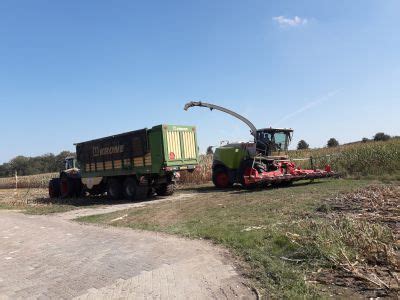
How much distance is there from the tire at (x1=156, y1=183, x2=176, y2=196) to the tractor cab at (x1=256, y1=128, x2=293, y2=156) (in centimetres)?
424

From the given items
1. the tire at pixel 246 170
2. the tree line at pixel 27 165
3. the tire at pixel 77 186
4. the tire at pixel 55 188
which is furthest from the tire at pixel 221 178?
the tree line at pixel 27 165

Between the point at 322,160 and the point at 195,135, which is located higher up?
the point at 195,135

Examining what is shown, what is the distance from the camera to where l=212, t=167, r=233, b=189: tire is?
20984 mm

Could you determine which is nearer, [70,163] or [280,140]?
[280,140]

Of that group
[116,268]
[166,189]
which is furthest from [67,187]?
[116,268]

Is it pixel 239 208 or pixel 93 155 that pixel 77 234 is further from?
pixel 93 155

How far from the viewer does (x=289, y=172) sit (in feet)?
61.9

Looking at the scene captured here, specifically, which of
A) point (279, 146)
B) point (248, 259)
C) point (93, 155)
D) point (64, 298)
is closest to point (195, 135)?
point (279, 146)

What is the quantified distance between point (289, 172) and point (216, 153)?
4.01 m

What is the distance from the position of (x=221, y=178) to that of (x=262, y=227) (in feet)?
40.3

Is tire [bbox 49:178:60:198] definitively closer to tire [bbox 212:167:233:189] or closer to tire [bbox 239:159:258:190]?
tire [bbox 212:167:233:189]

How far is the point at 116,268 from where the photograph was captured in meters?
7.05

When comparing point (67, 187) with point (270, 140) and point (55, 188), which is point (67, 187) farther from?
point (270, 140)

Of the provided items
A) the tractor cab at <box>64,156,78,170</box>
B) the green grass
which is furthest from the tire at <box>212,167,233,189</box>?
the tractor cab at <box>64,156,78,170</box>
